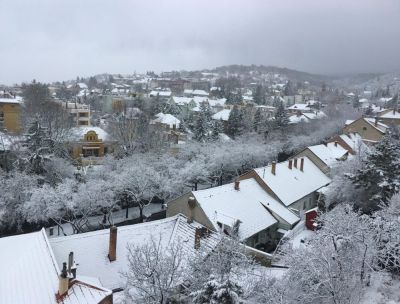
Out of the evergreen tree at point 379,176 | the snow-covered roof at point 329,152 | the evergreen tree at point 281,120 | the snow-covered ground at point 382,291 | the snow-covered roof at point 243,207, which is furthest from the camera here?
the evergreen tree at point 281,120

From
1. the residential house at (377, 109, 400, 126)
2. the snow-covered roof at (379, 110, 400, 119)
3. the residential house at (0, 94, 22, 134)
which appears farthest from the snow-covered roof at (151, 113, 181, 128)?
the snow-covered roof at (379, 110, 400, 119)

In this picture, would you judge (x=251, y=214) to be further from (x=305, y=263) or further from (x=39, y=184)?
(x=39, y=184)

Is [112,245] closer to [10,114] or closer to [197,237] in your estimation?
[197,237]

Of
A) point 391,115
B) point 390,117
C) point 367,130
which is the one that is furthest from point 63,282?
point 391,115

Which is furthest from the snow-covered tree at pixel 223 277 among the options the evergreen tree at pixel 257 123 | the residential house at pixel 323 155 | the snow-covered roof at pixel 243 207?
the evergreen tree at pixel 257 123

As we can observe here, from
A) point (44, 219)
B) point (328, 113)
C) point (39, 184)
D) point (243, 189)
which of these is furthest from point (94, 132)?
point (328, 113)

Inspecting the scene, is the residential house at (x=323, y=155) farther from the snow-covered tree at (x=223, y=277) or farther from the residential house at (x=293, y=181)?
the snow-covered tree at (x=223, y=277)
